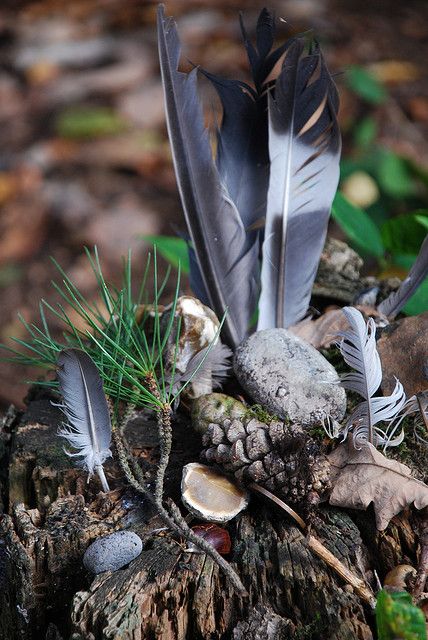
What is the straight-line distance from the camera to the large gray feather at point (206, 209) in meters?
0.97

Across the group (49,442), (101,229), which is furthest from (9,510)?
(101,229)

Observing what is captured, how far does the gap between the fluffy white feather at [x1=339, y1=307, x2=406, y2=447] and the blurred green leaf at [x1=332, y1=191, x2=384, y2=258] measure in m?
0.51

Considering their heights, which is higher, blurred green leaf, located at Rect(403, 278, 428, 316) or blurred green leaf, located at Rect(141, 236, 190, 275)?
blurred green leaf, located at Rect(403, 278, 428, 316)

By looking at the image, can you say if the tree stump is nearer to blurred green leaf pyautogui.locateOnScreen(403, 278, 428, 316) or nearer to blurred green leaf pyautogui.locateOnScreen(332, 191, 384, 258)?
blurred green leaf pyautogui.locateOnScreen(403, 278, 428, 316)

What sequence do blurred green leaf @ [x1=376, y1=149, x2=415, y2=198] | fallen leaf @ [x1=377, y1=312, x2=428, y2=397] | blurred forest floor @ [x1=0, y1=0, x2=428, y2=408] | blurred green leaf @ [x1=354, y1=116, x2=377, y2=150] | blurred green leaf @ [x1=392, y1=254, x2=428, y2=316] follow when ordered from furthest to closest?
1. blurred green leaf @ [x1=354, y1=116, x2=377, y2=150]
2. blurred forest floor @ [x1=0, y1=0, x2=428, y2=408]
3. blurred green leaf @ [x1=376, y1=149, x2=415, y2=198]
4. blurred green leaf @ [x1=392, y1=254, x2=428, y2=316]
5. fallen leaf @ [x1=377, y1=312, x2=428, y2=397]

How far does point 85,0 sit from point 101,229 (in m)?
1.56

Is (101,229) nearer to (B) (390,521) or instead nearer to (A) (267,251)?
(A) (267,251)

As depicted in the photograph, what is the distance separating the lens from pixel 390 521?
83 cm

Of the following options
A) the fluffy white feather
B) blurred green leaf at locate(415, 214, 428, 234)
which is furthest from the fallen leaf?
blurred green leaf at locate(415, 214, 428, 234)

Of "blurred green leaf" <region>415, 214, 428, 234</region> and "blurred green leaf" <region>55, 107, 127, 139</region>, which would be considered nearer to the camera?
"blurred green leaf" <region>415, 214, 428, 234</region>

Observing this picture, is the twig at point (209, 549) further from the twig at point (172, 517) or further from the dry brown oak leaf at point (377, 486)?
the dry brown oak leaf at point (377, 486)

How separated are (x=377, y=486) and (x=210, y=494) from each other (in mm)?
198

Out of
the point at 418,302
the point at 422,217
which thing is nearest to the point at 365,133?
the point at 422,217

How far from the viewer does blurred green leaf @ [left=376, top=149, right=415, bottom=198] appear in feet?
7.36
